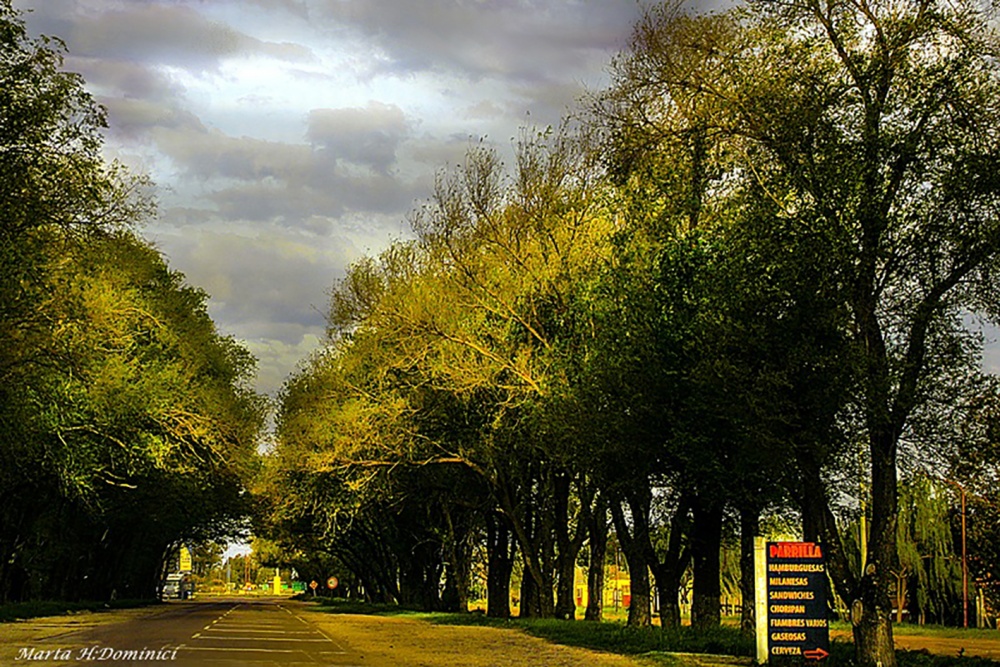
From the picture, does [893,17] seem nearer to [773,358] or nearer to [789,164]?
[789,164]

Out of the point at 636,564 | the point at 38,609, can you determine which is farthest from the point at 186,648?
the point at 38,609

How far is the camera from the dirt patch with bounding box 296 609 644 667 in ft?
78.8

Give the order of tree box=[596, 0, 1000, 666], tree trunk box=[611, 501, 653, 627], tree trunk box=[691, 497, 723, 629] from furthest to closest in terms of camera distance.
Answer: tree trunk box=[611, 501, 653, 627] < tree trunk box=[691, 497, 723, 629] < tree box=[596, 0, 1000, 666]

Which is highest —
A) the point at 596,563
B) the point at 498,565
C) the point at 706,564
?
the point at 498,565

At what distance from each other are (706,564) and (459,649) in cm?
819

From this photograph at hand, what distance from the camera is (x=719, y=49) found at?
2416 cm

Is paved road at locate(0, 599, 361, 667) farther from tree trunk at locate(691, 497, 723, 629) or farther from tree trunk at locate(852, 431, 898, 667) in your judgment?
tree trunk at locate(691, 497, 723, 629)

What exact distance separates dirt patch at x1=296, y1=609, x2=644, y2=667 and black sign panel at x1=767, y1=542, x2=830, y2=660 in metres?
3.35

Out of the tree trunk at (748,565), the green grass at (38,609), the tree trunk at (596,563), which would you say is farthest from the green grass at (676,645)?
the green grass at (38,609)

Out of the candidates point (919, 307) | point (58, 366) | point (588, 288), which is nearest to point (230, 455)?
point (58, 366)

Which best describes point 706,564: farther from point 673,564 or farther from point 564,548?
point 564,548

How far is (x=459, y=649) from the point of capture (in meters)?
29.0

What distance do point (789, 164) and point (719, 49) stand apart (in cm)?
372

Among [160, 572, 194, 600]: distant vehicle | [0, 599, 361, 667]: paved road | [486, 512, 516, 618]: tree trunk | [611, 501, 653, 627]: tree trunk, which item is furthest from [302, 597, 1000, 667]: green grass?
[160, 572, 194, 600]: distant vehicle
